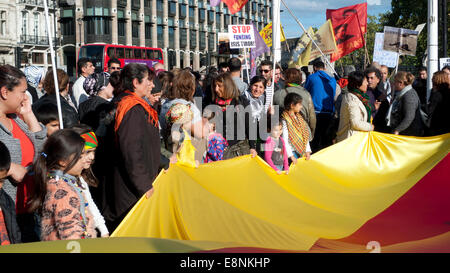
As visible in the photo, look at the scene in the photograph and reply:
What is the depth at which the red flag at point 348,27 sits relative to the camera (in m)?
13.2

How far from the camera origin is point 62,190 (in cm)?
350

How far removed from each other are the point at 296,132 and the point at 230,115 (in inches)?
45.3

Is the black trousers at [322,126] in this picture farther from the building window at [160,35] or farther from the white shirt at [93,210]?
the building window at [160,35]

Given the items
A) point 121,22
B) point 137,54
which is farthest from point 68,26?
point 137,54

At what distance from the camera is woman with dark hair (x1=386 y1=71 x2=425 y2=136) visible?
8737mm

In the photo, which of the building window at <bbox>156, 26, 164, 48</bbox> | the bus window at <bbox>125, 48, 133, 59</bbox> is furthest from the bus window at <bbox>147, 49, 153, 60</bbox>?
the building window at <bbox>156, 26, 164, 48</bbox>

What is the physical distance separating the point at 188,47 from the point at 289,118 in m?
71.4

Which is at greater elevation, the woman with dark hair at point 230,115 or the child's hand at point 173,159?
the woman with dark hair at point 230,115

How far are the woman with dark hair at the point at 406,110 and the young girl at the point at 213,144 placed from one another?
359 cm

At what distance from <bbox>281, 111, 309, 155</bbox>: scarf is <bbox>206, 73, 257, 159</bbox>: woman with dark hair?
0.71m

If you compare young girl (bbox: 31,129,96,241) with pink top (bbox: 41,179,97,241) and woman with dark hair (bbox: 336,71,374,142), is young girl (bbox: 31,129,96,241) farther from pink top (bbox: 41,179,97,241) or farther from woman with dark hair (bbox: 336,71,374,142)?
woman with dark hair (bbox: 336,71,374,142)

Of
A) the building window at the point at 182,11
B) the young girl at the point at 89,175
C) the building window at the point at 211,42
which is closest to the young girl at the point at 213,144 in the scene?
the young girl at the point at 89,175
